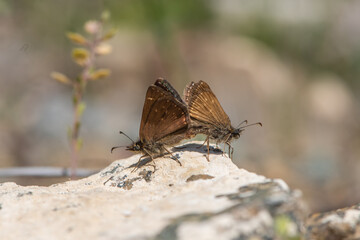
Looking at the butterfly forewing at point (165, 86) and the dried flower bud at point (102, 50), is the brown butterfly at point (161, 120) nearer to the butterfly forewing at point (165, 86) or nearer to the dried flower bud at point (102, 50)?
the butterfly forewing at point (165, 86)

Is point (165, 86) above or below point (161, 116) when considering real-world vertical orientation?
above

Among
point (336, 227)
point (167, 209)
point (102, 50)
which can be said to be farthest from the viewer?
point (102, 50)

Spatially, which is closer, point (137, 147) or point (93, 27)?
point (137, 147)

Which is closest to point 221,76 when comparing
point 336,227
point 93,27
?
point 93,27

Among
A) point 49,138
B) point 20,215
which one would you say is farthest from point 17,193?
point 49,138

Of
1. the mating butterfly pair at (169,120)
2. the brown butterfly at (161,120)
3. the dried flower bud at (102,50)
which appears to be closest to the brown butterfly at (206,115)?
the mating butterfly pair at (169,120)

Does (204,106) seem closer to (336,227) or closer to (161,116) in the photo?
(161,116)

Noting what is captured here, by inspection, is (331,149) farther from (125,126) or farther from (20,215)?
(20,215)
